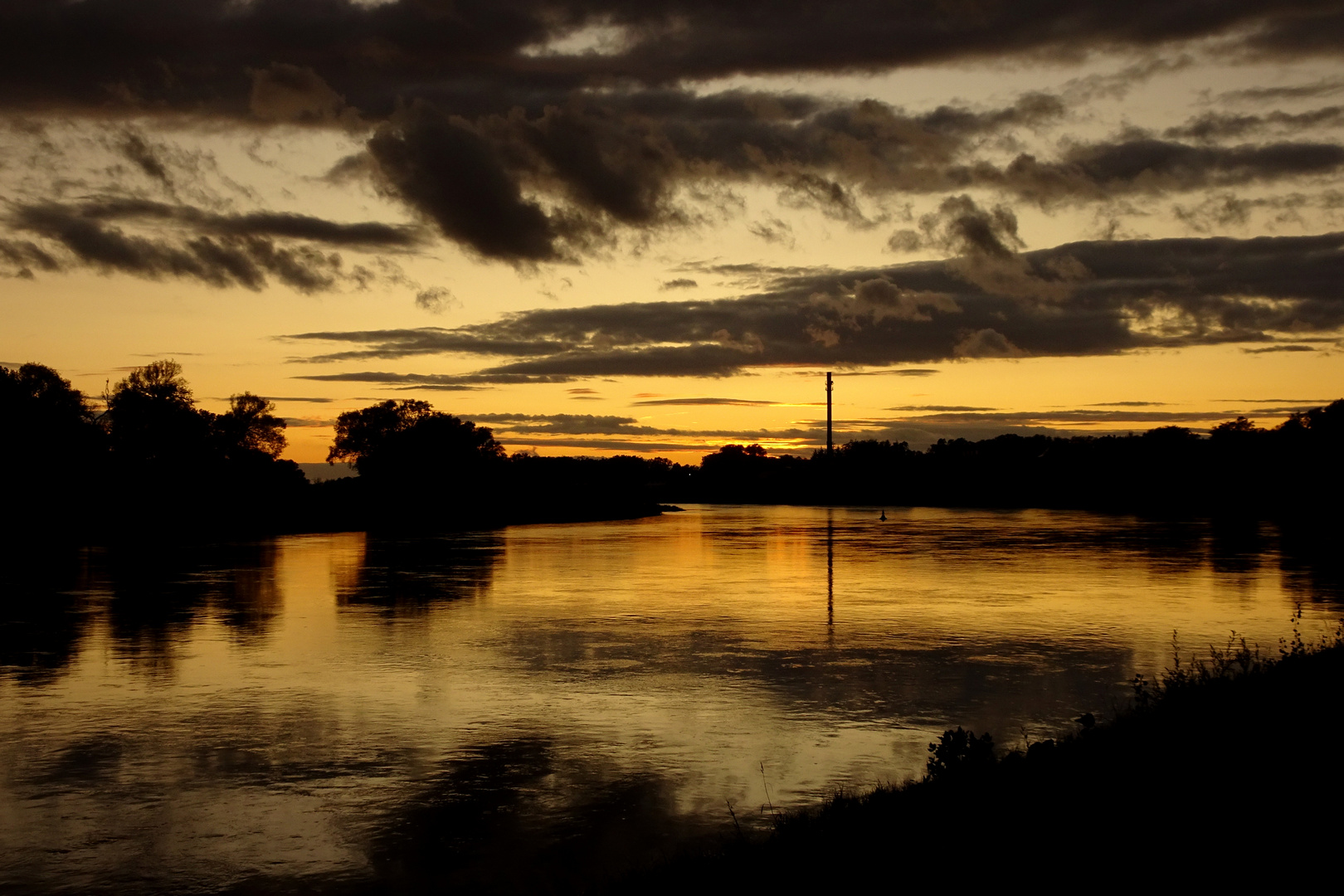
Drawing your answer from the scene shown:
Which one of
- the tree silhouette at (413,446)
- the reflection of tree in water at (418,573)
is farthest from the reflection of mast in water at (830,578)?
the tree silhouette at (413,446)

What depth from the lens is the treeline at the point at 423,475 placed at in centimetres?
7462

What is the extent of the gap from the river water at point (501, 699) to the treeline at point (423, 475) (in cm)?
3936

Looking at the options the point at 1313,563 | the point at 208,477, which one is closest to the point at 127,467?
the point at 208,477

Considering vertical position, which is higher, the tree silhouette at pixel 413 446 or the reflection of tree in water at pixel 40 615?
the tree silhouette at pixel 413 446

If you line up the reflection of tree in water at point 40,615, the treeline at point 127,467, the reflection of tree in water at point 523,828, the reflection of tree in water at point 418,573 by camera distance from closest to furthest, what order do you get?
the reflection of tree in water at point 523,828 < the reflection of tree in water at point 40,615 < the reflection of tree in water at point 418,573 < the treeline at point 127,467

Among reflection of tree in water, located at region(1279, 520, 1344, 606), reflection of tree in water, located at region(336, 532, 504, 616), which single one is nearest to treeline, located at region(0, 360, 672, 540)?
reflection of tree in water, located at region(336, 532, 504, 616)

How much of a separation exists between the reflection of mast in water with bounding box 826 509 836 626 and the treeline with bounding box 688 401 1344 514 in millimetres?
53794

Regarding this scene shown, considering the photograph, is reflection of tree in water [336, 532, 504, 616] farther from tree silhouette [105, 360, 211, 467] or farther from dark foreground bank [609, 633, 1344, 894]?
tree silhouette [105, 360, 211, 467]

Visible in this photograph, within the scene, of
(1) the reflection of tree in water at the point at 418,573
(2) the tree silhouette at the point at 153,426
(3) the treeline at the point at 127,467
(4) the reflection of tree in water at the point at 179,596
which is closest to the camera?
(4) the reflection of tree in water at the point at 179,596

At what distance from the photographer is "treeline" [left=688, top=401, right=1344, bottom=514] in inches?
4606

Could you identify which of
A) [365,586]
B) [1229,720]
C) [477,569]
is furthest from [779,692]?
[477,569]

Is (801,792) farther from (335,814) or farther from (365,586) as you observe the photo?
(365,586)

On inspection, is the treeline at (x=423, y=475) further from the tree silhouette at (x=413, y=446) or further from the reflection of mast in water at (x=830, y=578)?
the reflection of mast in water at (x=830, y=578)

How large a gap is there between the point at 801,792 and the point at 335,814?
4744 mm
